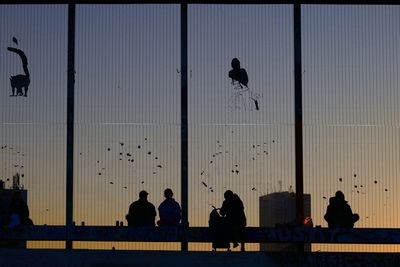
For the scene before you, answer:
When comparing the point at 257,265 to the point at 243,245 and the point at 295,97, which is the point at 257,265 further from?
the point at 295,97

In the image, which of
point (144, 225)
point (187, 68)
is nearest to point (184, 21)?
point (187, 68)

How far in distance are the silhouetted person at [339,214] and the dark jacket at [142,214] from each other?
11.0 ft

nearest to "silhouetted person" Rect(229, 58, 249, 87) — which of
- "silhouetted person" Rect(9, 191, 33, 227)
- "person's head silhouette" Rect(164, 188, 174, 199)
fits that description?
"person's head silhouette" Rect(164, 188, 174, 199)

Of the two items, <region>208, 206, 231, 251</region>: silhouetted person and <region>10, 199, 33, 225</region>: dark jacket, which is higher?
<region>10, 199, 33, 225</region>: dark jacket

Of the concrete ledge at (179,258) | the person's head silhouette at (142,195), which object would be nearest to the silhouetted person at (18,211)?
the concrete ledge at (179,258)

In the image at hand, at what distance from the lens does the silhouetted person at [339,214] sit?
886 inches

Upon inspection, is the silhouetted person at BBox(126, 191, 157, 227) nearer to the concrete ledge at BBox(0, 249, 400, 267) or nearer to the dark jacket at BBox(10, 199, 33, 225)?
the concrete ledge at BBox(0, 249, 400, 267)

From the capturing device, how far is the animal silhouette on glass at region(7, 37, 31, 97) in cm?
2475

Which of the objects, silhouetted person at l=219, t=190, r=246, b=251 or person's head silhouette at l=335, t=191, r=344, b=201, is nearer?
silhouetted person at l=219, t=190, r=246, b=251

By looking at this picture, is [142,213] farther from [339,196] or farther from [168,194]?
[339,196]

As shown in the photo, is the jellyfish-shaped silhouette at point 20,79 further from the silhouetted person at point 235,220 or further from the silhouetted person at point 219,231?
the silhouetted person at point 235,220

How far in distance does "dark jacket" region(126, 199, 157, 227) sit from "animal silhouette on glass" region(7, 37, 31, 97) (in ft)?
13.3

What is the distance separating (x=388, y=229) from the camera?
2238 centimetres

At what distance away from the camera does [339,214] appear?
22516mm
